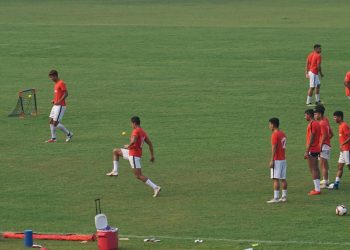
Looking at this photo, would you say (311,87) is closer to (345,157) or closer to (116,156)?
(345,157)

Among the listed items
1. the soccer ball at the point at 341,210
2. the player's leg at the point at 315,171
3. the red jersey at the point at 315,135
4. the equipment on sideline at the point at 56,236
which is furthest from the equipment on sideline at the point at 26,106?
the soccer ball at the point at 341,210

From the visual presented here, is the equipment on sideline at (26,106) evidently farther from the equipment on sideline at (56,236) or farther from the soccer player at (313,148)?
the equipment on sideline at (56,236)

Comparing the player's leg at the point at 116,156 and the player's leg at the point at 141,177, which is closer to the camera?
the player's leg at the point at 141,177

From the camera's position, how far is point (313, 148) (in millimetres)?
26609

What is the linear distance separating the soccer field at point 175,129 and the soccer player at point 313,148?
45cm

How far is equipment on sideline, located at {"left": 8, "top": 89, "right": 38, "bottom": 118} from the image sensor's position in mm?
39281

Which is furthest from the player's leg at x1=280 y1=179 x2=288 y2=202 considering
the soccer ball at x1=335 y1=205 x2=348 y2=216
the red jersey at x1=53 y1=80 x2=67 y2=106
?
the red jersey at x1=53 y1=80 x2=67 y2=106

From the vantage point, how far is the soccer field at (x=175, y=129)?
24.0 m

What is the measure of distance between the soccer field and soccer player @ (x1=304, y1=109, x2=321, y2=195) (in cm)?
45

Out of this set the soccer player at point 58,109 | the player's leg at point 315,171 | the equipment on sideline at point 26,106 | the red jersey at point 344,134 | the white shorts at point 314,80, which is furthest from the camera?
the white shorts at point 314,80

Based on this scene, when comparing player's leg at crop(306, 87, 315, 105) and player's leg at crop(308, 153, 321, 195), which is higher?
player's leg at crop(306, 87, 315, 105)

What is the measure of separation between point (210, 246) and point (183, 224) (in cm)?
227

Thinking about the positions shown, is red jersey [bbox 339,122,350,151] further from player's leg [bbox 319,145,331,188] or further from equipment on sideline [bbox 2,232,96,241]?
equipment on sideline [bbox 2,232,96,241]

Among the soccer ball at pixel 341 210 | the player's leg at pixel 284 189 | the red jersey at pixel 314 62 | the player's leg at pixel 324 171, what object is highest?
the red jersey at pixel 314 62
